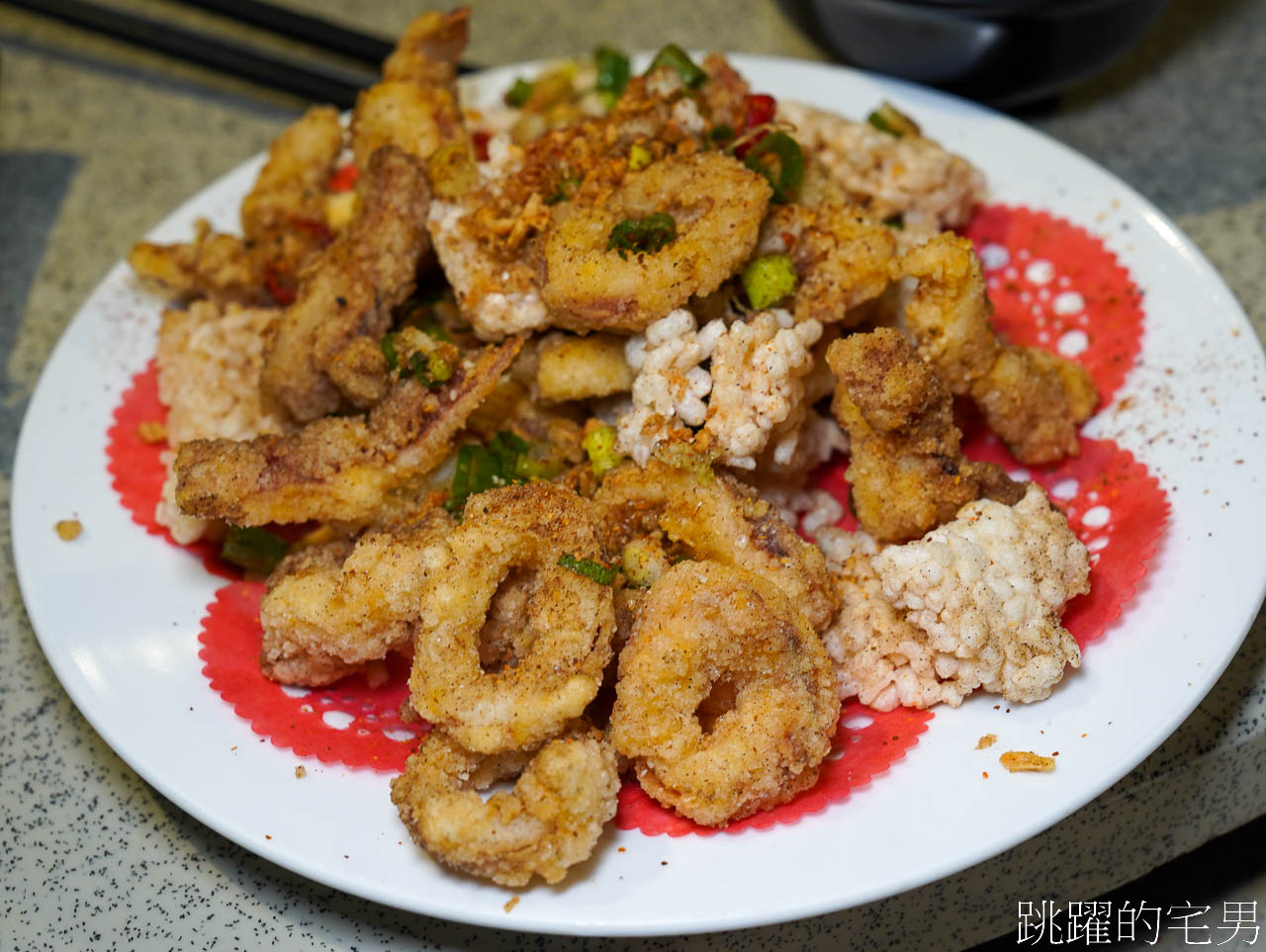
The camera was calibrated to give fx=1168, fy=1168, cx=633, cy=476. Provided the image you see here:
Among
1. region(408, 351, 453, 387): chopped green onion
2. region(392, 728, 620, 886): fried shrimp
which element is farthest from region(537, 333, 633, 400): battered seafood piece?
region(392, 728, 620, 886): fried shrimp

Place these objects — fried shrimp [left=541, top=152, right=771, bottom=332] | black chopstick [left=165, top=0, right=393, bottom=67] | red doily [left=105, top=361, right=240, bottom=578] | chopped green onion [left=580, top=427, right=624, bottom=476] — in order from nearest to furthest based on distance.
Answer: fried shrimp [left=541, top=152, right=771, bottom=332]
chopped green onion [left=580, top=427, right=624, bottom=476]
red doily [left=105, top=361, right=240, bottom=578]
black chopstick [left=165, top=0, right=393, bottom=67]

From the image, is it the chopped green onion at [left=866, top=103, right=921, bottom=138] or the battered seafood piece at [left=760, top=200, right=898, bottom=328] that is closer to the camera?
the battered seafood piece at [left=760, top=200, right=898, bottom=328]

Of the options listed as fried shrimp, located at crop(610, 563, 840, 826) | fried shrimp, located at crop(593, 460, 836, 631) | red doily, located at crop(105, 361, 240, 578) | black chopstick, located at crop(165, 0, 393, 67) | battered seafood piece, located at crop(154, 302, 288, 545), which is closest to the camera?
fried shrimp, located at crop(610, 563, 840, 826)

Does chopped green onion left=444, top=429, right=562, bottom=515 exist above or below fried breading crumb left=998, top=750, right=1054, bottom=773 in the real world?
above

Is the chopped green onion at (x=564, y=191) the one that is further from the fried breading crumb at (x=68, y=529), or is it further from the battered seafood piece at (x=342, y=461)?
the fried breading crumb at (x=68, y=529)

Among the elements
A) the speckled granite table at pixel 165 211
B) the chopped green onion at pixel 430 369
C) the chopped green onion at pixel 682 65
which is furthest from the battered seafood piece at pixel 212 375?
the chopped green onion at pixel 682 65

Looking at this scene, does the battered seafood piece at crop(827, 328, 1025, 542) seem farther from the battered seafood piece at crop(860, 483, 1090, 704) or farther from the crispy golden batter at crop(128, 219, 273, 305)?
the crispy golden batter at crop(128, 219, 273, 305)
